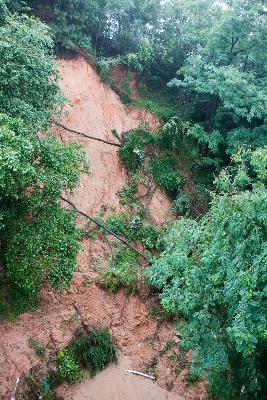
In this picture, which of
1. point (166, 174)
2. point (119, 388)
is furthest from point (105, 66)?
point (119, 388)

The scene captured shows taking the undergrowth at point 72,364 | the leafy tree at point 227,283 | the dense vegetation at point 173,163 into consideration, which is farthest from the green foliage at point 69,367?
the leafy tree at point 227,283

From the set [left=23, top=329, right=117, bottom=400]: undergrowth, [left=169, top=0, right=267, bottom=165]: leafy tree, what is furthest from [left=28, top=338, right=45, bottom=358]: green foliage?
[left=169, top=0, right=267, bottom=165]: leafy tree

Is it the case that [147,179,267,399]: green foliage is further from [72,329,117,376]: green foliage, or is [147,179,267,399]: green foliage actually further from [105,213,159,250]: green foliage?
[105,213,159,250]: green foliage

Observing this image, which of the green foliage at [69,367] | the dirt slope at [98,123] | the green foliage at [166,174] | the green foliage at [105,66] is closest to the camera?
the green foliage at [69,367]

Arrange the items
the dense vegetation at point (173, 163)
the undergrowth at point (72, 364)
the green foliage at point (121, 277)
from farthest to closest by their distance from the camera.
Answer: the green foliage at point (121, 277), the undergrowth at point (72, 364), the dense vegetation at point (173, 163)

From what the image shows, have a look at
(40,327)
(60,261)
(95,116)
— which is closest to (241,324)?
(60,261)

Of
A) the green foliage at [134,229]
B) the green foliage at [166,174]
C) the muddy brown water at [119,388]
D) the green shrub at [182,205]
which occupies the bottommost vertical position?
the muddy brown water at [119,388]

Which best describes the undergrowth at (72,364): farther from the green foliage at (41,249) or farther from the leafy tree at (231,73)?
the leafy tree at (231,73)

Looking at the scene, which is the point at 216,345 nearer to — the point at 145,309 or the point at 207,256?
the point at 207,256
